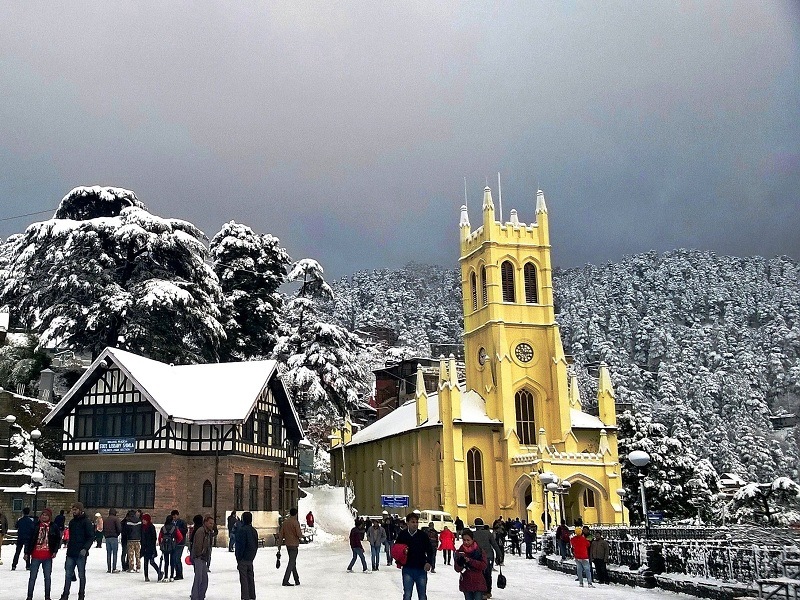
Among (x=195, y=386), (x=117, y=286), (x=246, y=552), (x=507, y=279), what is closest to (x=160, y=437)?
(x=195, y=386)

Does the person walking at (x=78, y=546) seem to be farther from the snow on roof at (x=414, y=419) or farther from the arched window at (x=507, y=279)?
the arched window at (x=507, y=279)

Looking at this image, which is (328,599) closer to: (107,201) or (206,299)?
(206,299)

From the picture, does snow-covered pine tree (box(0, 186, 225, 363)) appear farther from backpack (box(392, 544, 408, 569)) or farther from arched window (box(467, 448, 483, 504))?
backpack (box(392, 544, 408, 569))

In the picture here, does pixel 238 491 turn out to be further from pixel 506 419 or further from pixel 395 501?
pixel 506 419

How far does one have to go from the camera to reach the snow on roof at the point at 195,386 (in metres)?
38.0

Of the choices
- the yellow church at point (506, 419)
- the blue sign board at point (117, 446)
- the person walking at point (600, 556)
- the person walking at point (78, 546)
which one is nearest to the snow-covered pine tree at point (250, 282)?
the yellow church at point (506, 419)

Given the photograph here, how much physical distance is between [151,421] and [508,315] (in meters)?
31.5

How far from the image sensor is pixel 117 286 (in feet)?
158

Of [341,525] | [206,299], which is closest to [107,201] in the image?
[206,299]

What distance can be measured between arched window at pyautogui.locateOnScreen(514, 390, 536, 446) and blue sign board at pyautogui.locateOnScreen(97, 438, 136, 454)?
30.1 m

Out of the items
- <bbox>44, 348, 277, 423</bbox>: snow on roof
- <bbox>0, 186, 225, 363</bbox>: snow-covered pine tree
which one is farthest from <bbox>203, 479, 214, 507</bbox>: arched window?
<bbox>0, 186, 225, 363</bbox>: snow-covered pine tree

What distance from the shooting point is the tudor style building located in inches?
1479

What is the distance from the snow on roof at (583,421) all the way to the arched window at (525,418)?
3025mm

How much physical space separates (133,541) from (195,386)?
1961cm
